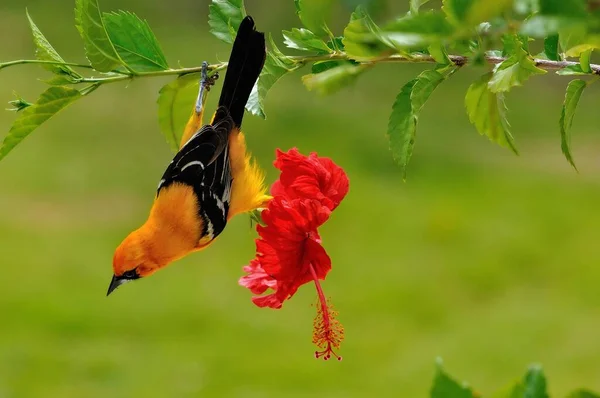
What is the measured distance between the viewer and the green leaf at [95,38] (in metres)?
0.93

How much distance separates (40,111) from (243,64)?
386mm

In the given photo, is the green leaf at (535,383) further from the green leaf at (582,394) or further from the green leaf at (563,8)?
the green leaf at (563,8)

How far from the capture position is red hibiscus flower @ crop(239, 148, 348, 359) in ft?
3.51

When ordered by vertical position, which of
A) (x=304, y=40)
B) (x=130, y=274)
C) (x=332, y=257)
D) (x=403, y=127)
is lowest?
(x=332, y=257)

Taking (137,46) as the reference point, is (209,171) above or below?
below

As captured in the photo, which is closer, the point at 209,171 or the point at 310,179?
the point at 310,179

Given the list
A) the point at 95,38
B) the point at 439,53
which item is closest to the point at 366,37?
the point at 439,53

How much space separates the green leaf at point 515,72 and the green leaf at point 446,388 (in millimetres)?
237

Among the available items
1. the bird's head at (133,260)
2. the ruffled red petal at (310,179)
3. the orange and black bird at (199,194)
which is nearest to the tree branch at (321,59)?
the ruffled red petal at (310,179)

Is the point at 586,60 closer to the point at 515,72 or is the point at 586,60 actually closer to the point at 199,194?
the point at 515,72

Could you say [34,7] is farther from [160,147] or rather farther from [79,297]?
[79,297]

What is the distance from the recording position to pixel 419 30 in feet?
1.60

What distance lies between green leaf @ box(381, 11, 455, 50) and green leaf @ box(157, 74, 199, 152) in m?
0.63

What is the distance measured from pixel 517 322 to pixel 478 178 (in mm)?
2325
